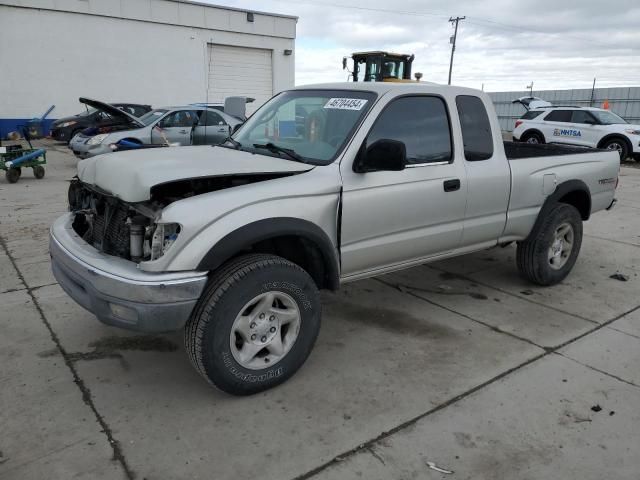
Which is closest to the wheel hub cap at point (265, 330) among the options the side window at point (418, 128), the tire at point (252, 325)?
the tire at point (252, 325)

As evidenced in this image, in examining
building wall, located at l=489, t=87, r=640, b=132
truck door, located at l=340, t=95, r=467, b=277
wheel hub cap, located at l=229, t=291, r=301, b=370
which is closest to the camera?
wheel hub cap, located at l=229, t=291, r=301, b=370

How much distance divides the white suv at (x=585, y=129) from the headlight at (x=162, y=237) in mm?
16090

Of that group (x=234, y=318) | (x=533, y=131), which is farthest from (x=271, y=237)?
(x=533, y=131)

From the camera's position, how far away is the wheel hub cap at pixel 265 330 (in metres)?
3.02

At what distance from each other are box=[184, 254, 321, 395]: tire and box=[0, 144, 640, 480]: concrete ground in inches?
7.1

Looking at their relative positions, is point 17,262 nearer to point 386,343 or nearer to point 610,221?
point 386,343

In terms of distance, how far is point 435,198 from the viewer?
3.86 meters

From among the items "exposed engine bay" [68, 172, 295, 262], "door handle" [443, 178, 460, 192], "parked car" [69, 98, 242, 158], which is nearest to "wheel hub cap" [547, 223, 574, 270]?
"door handle" [443, 178, 460, 192]

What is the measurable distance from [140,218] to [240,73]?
24.1 metres

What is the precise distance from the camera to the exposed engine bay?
281 centimetres

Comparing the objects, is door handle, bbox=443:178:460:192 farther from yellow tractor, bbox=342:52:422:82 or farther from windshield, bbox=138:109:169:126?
yellow tractor, bbox=342:52:422:82

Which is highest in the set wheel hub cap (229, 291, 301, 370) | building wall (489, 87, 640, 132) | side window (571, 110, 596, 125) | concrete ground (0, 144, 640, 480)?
building wall (489, 87, 640, 132)

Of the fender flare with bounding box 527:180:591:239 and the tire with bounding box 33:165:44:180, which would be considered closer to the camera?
the fender flare with bounding box 527:180:591:239

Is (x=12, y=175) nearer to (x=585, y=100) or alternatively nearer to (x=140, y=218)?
(x=140, y=218)
